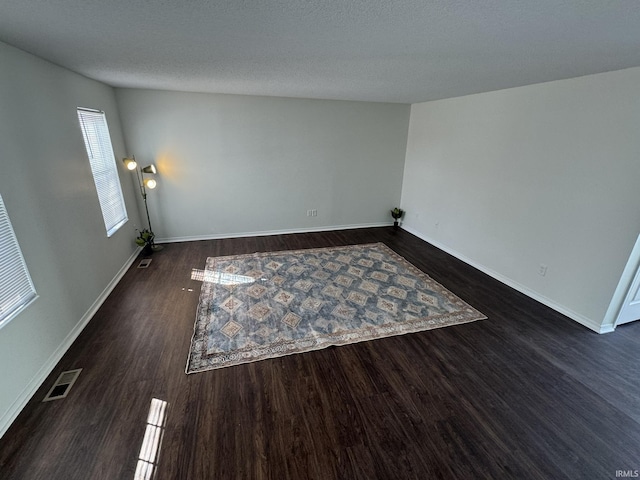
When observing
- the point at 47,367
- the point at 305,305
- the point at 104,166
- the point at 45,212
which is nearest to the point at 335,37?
the point at 305,305

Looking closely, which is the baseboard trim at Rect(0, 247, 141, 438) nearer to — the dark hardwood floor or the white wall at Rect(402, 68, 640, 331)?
the dark hardwood floor

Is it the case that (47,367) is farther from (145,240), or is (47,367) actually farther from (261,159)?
(261,159)

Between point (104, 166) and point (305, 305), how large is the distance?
3.15 meters

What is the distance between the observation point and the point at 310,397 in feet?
6.91

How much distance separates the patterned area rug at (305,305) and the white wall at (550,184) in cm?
101

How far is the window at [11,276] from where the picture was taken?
1.87 metres

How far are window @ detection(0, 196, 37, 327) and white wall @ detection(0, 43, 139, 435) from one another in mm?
49

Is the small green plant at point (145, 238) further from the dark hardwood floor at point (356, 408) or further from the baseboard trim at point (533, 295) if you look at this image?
the baseboard trim at point (533, 295)

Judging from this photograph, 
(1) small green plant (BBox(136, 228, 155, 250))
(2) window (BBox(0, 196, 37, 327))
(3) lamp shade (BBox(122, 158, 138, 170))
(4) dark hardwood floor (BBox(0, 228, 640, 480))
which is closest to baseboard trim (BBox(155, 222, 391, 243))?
(1) small green plant (BBox(136, 228, 155, 250))

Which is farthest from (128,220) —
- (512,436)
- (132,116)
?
(512,436)

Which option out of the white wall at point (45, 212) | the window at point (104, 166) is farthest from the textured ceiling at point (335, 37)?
the window at point (104, 166)

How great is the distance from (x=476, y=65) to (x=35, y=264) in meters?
3.86

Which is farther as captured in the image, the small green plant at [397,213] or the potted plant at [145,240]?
the small green plant at [397,213]

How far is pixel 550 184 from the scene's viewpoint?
314 centimetres
